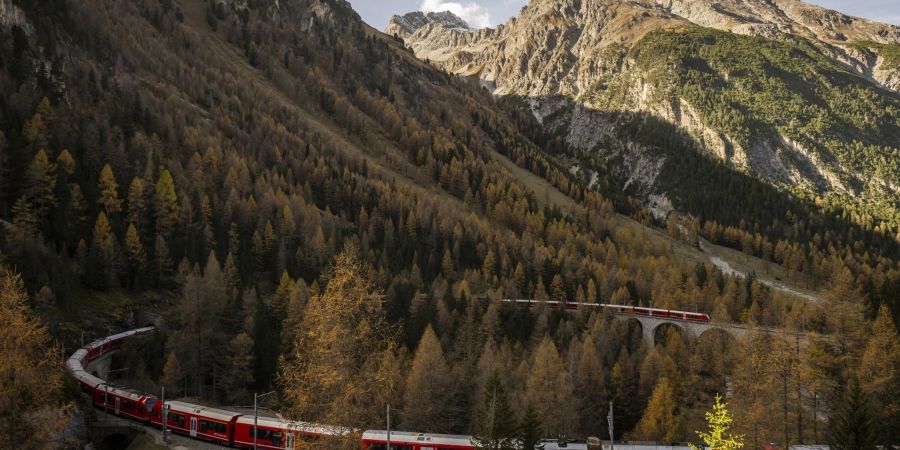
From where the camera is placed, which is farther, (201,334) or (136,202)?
(136,202)

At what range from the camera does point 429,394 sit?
66.9m

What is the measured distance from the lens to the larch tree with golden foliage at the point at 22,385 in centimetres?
2762

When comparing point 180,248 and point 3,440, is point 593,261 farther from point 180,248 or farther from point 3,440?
point 3,440

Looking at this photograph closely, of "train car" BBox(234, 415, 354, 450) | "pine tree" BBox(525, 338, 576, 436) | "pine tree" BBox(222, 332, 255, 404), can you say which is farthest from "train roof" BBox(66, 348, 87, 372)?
"pine tree" BBox(525, 338, 576, 436)

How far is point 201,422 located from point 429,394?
24.8 metres

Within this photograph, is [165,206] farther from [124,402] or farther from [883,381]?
[883,381]

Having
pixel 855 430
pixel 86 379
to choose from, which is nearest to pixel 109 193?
pixel 86 379

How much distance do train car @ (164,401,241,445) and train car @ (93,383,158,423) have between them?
9.05 feet

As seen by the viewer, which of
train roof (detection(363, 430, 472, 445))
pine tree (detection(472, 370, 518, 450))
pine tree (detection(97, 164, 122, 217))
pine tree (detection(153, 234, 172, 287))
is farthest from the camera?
pine tree (detection(97, 164, 122, 217))

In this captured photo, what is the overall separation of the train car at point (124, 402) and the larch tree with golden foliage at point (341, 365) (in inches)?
1457

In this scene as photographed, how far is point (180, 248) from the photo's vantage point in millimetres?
97812

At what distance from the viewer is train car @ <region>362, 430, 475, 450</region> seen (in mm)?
45688

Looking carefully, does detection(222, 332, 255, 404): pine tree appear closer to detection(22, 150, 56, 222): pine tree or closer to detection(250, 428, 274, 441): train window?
detection(250, 428, 274, 441): train window

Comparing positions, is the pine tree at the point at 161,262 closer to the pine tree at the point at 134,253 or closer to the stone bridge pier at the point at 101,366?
the pine tree at the point at 134,253
